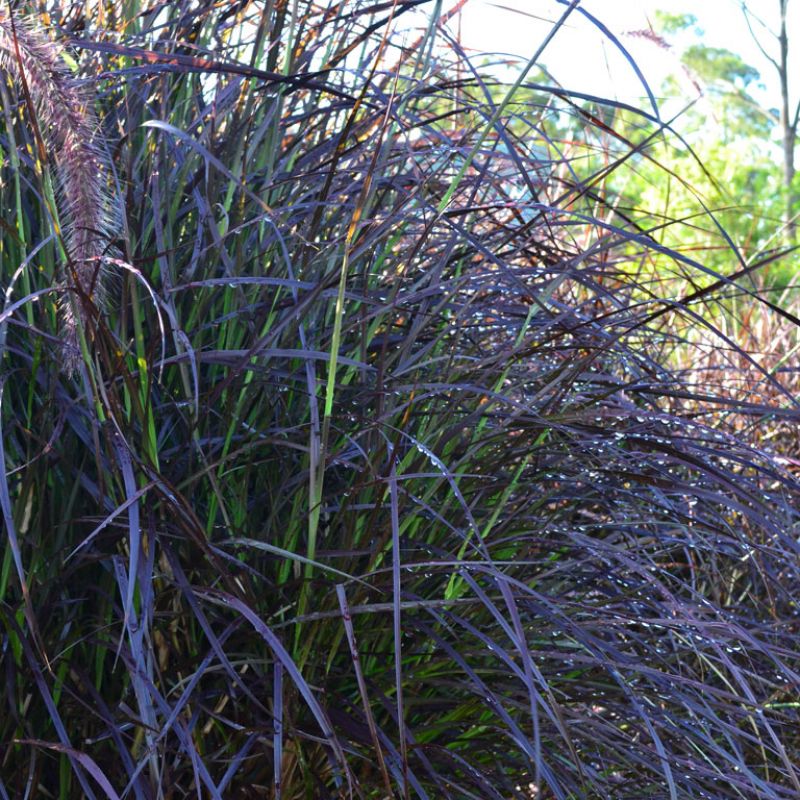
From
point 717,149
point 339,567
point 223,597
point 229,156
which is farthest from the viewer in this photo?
point 717,149

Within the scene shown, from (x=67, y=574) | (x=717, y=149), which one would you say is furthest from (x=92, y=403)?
(x=717, y=149)

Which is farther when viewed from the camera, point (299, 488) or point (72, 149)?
point (299, 488)

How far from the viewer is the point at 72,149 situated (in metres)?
1.08

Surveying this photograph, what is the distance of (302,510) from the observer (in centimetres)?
146

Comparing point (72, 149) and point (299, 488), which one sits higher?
point (72, 149)

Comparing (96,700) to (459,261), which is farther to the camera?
(459,261)

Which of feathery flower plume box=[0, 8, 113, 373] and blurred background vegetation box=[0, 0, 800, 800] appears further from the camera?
blurred background vegetation box=[0, 0, 800, 800]

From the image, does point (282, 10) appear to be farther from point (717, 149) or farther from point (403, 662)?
point (717, 149)

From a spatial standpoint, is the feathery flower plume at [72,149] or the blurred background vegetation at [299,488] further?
the blurred background vegetation at [299,488]

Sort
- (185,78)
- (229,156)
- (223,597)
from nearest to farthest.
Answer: (223,597) < (229,156) < (185,78)

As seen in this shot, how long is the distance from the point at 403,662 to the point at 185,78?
102cm

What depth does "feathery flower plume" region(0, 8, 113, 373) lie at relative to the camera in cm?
108

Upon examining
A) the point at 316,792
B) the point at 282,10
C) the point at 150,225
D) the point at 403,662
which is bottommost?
the point at 316,792

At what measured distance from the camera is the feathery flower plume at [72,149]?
3.53ft
